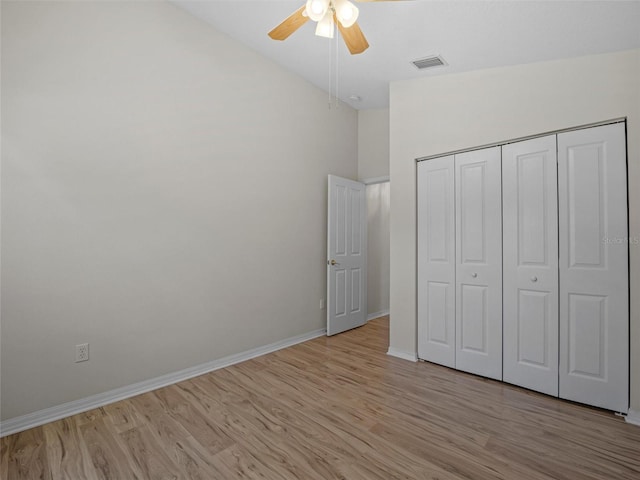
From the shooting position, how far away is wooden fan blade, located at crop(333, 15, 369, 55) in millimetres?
1957

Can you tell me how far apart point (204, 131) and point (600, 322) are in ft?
11.6

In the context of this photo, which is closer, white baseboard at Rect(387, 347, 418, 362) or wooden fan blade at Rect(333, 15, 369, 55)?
wooden fan blade at Rect(333, 15, 369, 55)

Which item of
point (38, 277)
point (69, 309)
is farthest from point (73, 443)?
point (38, 277)

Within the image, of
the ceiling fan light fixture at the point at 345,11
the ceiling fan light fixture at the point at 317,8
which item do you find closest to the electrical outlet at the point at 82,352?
the ceiling fan light fixture at the point at 317,8

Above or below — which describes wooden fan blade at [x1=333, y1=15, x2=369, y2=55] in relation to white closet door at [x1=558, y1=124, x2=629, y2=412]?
above

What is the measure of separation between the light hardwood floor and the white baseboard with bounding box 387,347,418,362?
1.50 ft

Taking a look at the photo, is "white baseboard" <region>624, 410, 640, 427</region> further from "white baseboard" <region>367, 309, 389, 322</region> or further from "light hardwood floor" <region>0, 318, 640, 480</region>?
"white baseboard" <region>367, 309, 389, 322</region>

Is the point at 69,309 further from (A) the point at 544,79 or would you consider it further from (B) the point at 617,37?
(B) the point at 617,37

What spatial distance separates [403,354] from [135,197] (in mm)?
2914

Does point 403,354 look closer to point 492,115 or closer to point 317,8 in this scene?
point 492,115

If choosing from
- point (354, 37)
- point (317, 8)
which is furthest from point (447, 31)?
point (317, 8)

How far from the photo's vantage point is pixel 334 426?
6.84 ft

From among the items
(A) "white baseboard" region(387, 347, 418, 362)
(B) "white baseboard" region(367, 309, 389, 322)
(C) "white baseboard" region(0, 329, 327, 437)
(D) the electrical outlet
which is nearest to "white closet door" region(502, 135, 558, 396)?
(A) "white baseboard" region(387, 347, 418, 362)

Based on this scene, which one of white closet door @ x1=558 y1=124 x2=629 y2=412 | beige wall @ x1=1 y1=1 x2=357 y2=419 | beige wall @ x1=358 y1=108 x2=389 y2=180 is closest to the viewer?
beige wall @ x1=1 y1=1 x2=357 y2=419
